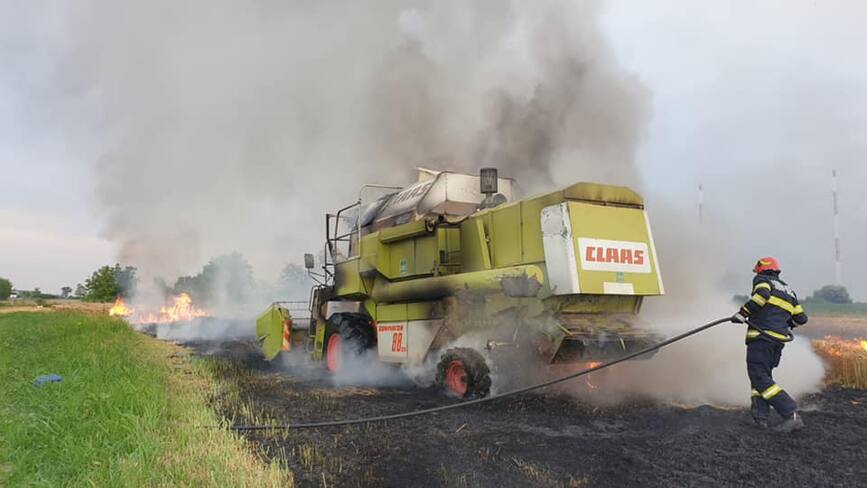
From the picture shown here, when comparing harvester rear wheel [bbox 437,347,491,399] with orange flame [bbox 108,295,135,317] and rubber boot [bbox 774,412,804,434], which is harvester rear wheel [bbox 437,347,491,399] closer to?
rubber boot [bbox 774,412,804,434]

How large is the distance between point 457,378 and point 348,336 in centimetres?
329

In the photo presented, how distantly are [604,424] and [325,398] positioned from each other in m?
3.85

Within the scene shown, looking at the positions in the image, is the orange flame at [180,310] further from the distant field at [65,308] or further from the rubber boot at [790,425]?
the rubber boot at [790,425]

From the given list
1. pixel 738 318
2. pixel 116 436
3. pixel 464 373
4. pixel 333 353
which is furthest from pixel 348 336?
pixel 738 318

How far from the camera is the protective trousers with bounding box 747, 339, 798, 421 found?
600cm

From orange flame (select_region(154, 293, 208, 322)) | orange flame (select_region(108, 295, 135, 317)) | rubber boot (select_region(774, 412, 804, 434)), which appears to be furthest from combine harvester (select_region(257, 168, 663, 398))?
orange flame (select_region(108, 295, 135, 317))

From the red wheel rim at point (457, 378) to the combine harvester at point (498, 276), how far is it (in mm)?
19

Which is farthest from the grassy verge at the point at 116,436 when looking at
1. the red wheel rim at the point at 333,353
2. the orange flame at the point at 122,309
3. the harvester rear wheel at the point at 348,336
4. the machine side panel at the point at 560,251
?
the orange flame at the point at 122,309

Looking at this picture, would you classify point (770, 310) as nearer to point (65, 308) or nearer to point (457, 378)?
point (457, 378)

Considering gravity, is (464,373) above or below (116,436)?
above

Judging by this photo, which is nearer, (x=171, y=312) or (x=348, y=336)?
(x=348, y=336)

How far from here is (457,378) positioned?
7.82 metres

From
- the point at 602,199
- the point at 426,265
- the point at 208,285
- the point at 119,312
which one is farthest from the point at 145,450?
the point at 208,285

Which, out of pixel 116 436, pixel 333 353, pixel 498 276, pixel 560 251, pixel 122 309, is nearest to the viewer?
pixel 116 436
